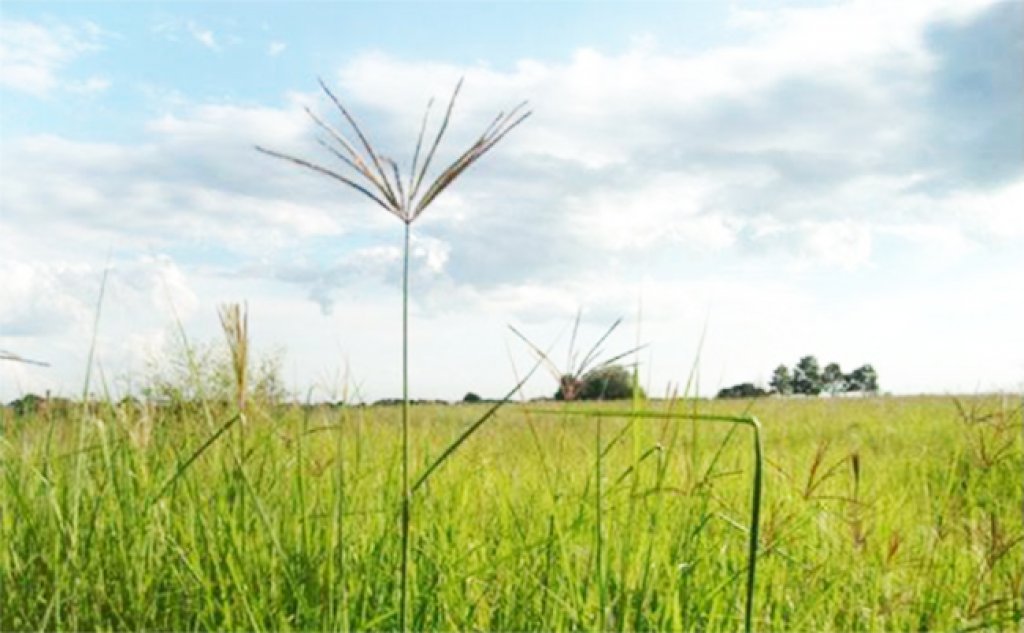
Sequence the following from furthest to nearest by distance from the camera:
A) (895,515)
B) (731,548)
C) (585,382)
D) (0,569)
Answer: (895,515)
(731,548)
(0,569)
(585,382)

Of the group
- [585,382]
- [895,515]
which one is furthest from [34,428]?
[895,515]

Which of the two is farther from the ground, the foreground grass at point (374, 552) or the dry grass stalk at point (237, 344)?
the dry grass stalk at point (237, 344)

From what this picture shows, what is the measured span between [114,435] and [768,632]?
7.24 feet

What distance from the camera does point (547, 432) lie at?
1315 cm

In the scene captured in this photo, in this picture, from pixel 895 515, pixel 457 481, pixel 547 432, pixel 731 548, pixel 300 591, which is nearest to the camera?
pixel 300 591

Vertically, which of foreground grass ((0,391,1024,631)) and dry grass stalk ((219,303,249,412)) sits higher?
dry grass stalk ((219,303,249,412))


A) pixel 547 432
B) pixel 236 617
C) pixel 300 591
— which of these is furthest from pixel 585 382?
pixel 547 432

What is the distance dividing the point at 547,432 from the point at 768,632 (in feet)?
33.3

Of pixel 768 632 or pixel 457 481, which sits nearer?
pixel 768 632

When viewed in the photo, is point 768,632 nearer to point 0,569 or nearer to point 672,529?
point 672,529

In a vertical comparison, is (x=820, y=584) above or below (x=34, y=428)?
below

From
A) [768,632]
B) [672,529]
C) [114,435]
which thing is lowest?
[768,632]

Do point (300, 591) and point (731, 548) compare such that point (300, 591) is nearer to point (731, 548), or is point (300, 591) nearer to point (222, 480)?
point (222, 480)

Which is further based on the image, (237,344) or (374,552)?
(374,552)
